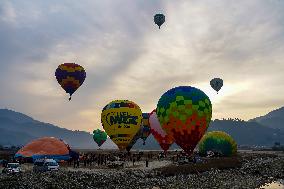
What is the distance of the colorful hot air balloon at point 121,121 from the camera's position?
6159 cm

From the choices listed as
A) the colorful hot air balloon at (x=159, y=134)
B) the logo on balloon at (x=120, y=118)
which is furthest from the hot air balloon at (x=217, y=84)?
the logo on balloon at (x=120, y=118)

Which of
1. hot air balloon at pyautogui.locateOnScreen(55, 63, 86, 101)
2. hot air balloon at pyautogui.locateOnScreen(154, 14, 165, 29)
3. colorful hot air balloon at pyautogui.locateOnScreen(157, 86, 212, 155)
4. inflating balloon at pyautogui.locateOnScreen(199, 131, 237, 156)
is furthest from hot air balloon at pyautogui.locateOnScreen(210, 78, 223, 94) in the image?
colorful hot air balloon at pyautogui.locateOnScreen(157, 86, 212, 155)

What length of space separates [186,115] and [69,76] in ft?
85.9

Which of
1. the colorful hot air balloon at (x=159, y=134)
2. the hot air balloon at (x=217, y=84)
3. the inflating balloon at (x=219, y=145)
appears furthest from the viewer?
the hot air balloon at (x=217, y=84)

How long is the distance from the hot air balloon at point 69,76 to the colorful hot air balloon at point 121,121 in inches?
259

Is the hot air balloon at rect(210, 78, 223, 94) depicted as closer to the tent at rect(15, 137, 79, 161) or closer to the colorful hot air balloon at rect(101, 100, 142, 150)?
the colorful hot air balloon at rect(101, 100, 142, 150)

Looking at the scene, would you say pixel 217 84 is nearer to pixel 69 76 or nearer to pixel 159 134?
pixel 159 134

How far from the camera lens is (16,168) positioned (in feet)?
133

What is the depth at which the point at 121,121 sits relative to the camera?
6147cm

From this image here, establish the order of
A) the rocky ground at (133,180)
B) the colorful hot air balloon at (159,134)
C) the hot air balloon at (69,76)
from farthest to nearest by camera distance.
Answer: the colorful hot air balloon at (159,134)
the hot air balloon at (69,76)
the rocky ground at (133,180)

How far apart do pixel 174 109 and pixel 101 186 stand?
54.7 ft

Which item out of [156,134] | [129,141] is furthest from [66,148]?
[156,134]

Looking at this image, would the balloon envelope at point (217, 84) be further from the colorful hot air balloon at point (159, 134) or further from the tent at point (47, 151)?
the tent at point (47, 151)

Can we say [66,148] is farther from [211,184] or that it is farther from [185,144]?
[211,184]
